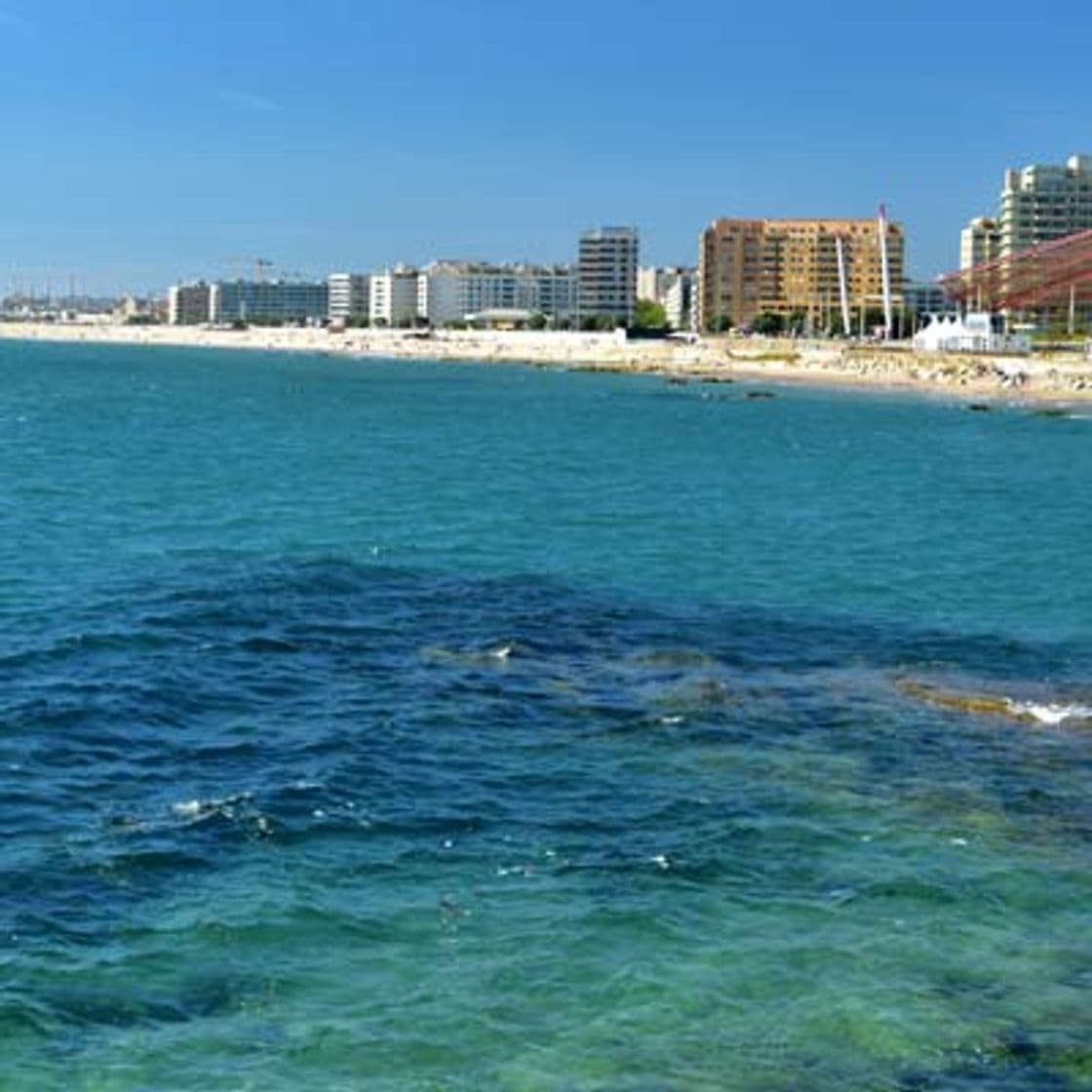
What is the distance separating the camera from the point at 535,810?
18422mm

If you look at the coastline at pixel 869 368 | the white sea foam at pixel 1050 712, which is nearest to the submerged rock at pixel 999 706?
the white sea foam at pixel 1050 712

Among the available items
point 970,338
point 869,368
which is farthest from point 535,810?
point 970,338

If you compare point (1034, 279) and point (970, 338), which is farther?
point (1034, 279)

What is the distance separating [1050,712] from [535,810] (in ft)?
26.9

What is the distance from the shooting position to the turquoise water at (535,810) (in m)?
12.9

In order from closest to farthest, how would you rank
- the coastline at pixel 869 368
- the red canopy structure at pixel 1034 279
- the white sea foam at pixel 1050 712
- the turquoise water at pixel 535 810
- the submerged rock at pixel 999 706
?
the turquoise water at pixel 535 810 → the white sea foam at pixel 1050 712 → the submerged rock at pixel 999 706 → the coastline at pixel 869 368 → the red canopy structure at pixel 1034 279

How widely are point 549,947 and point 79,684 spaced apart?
11.0 m

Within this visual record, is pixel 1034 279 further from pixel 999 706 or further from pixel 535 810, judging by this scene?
pixel 535 810

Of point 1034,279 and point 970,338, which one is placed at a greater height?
point 1034,279

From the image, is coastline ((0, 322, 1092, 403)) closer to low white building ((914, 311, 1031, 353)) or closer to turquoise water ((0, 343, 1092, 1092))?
low white building ((914, 311, 1031, 353))

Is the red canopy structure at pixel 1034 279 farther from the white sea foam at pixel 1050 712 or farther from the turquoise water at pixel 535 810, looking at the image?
the white sea foam at pixel 1050 712

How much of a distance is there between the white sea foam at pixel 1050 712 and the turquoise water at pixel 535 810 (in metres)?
0.16

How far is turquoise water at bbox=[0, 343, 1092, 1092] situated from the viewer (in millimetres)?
12867

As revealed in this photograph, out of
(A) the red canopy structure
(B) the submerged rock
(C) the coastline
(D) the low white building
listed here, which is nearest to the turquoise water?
(B) the submerged rock
